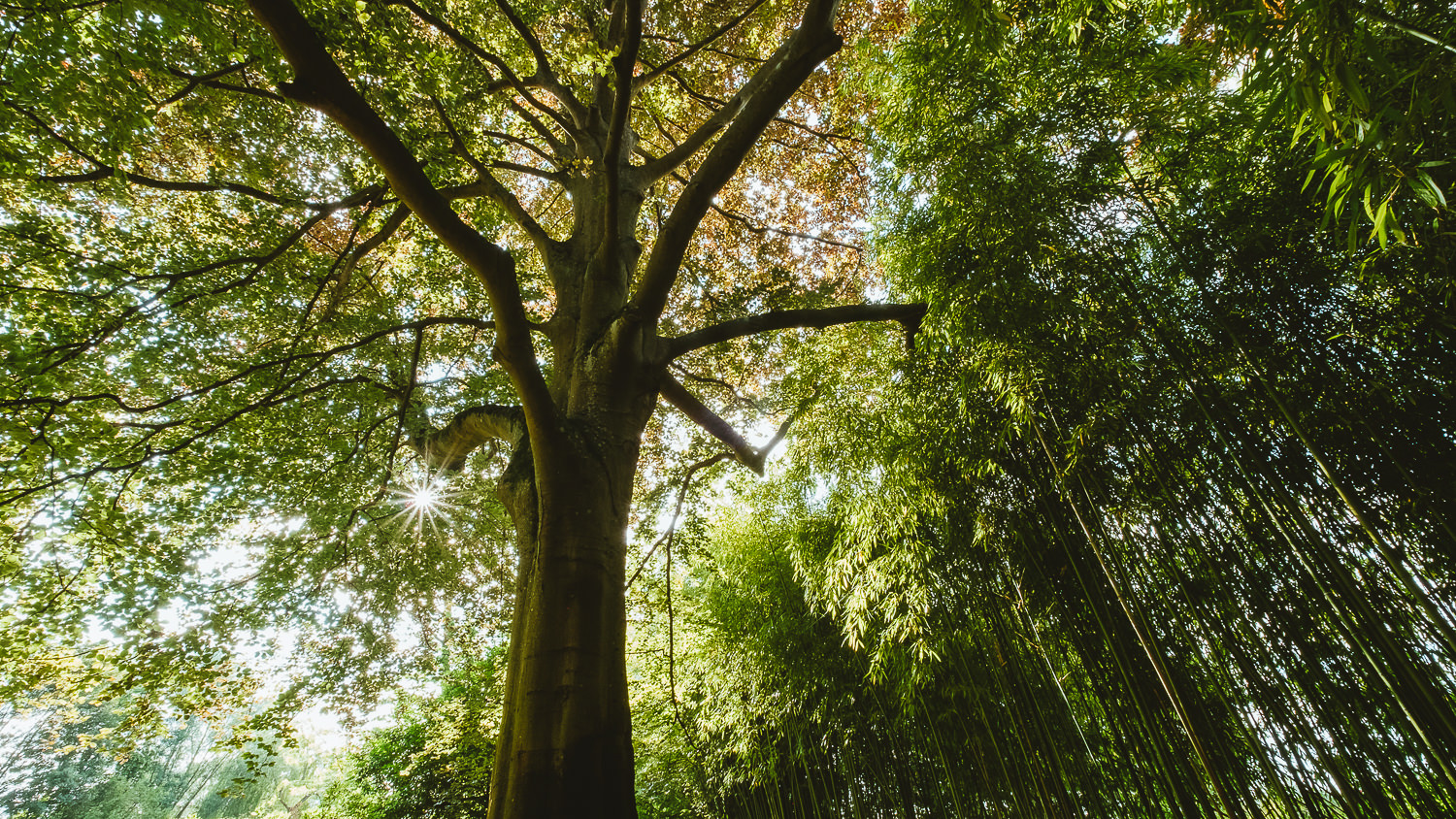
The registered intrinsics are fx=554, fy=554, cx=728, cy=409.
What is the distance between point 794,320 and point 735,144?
0.99 m

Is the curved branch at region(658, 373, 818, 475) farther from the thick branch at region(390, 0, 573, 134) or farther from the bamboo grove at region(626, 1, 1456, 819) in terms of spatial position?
the thick branch at region(390, 0, 573, 134)

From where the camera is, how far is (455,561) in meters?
4.55

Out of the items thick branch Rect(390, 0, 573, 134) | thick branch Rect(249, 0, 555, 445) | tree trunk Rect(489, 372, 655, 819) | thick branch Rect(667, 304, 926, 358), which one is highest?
thick branch Rect(390, 0, 573, 134)

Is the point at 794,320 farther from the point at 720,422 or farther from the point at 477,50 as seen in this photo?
the point at 477,50

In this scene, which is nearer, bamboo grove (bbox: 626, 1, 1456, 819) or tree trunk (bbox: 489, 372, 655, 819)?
tree trunk (bbox: 489, 372, 655, 819)

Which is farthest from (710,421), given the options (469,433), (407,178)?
(407,178)

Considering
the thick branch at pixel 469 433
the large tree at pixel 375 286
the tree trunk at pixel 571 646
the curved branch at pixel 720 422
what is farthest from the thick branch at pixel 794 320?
the thick branch at pixel 469 433

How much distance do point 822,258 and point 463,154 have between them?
398 cm

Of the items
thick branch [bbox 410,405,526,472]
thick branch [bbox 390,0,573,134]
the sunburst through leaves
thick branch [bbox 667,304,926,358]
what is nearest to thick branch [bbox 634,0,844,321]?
thick branch [bbox 667,304,926,358]

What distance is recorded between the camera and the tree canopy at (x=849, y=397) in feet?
5.47

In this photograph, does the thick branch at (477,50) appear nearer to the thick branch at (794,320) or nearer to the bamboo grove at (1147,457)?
the thick branch at (794,320)

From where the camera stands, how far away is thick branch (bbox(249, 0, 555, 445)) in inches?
57.6

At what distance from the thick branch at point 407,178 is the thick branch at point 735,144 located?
0.60m

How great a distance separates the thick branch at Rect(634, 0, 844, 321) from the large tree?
1 centimetres
